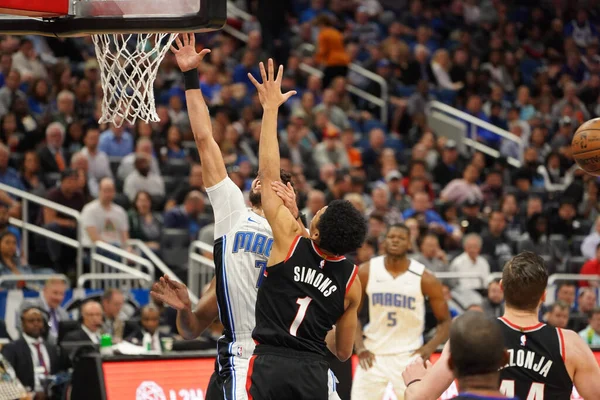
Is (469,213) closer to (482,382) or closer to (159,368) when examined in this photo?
(159,368)

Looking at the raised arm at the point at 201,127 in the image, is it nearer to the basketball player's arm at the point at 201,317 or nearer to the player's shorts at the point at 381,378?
the basketball player's arm at the point at 201,317

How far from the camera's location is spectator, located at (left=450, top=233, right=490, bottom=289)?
12.9 m

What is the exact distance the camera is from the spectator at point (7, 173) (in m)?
12.4

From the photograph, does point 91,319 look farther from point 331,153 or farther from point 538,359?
point 538,359

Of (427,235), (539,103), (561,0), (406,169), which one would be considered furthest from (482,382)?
(561,0)

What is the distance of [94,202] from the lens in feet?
40.3

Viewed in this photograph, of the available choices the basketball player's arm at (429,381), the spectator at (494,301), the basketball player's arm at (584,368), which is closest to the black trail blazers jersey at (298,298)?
the basketball player's arm at (429,381)

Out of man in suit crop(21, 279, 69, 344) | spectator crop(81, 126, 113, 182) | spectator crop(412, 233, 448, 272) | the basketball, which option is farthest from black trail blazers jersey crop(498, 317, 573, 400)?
spectator crop(81, 126, 113, 182)

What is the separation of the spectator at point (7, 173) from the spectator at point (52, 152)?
0.51 metres

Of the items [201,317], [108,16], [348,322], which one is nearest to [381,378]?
[201,317]

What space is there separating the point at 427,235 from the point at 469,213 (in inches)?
90.2

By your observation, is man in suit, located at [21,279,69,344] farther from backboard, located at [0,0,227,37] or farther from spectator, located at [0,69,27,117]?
backboard, located at [0,0,227,37]

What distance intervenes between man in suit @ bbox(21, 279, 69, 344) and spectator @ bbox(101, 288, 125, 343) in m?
0.43

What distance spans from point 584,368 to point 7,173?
362 inches
